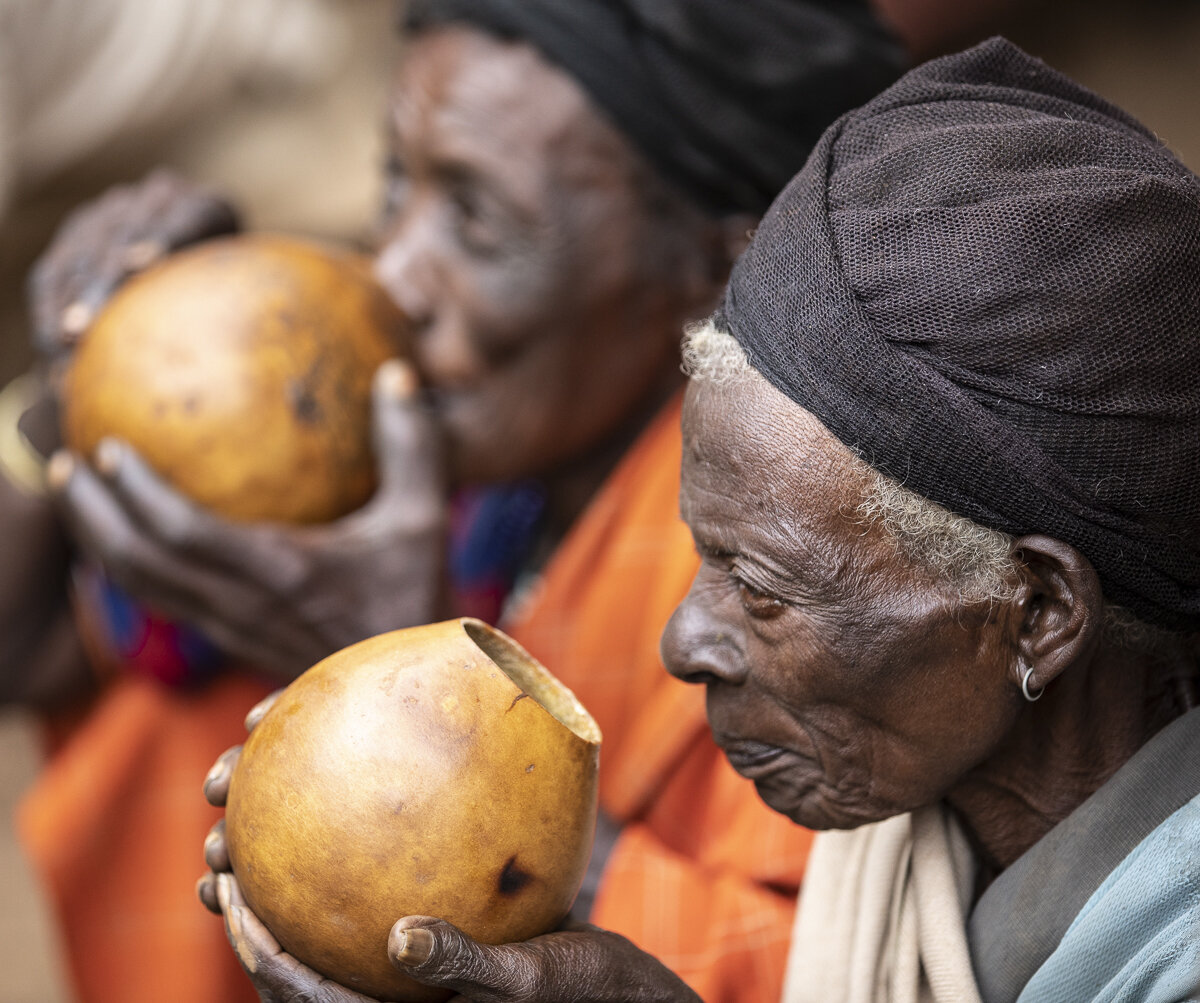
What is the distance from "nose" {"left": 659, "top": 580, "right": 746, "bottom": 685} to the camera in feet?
5.31

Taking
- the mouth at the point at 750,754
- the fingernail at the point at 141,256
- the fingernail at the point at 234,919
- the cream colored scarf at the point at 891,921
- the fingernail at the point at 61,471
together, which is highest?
the fingernail at the point at 141,256

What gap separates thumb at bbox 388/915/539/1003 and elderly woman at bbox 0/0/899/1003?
798 millimetres

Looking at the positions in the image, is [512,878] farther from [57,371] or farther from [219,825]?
[57,371]

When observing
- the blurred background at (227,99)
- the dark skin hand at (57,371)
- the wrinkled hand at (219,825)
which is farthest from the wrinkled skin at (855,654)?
the blurred background at (227,99)

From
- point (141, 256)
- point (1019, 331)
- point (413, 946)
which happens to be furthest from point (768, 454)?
point (141, 256)

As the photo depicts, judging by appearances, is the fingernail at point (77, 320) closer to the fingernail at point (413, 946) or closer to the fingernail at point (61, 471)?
the fingernail at point (61, 471)

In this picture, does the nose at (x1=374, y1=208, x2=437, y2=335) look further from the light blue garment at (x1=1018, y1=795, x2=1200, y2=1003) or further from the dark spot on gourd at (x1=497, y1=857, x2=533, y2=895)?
the light blue garment at (x1=1018, y1=795, x2=1200, y2=1003)

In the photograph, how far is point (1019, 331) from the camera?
143 centimetres

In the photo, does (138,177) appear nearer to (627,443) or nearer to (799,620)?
(627,443)

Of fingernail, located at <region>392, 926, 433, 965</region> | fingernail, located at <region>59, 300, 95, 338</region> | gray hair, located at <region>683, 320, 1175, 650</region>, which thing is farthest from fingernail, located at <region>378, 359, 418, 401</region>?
fingernail, located at <region>392, 926, 433, 965</region>

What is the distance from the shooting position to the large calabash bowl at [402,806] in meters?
1.40

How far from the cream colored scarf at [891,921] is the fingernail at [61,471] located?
1.53 meters

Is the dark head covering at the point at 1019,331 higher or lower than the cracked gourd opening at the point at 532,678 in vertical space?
higher

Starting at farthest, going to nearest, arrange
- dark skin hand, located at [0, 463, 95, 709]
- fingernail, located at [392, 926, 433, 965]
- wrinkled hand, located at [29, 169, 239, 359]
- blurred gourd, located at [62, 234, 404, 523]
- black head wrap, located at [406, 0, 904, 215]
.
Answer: dark skin hand, located at [0, 463, 95, 709] → wrinkled hand, located at [29, 169, 239, 359] → black head wrap, located at [406, 0, 904, 215] → blurred gourd, located at [62, 234, 404, 523] → fingernail, located at [392, 926, 433, 965]
